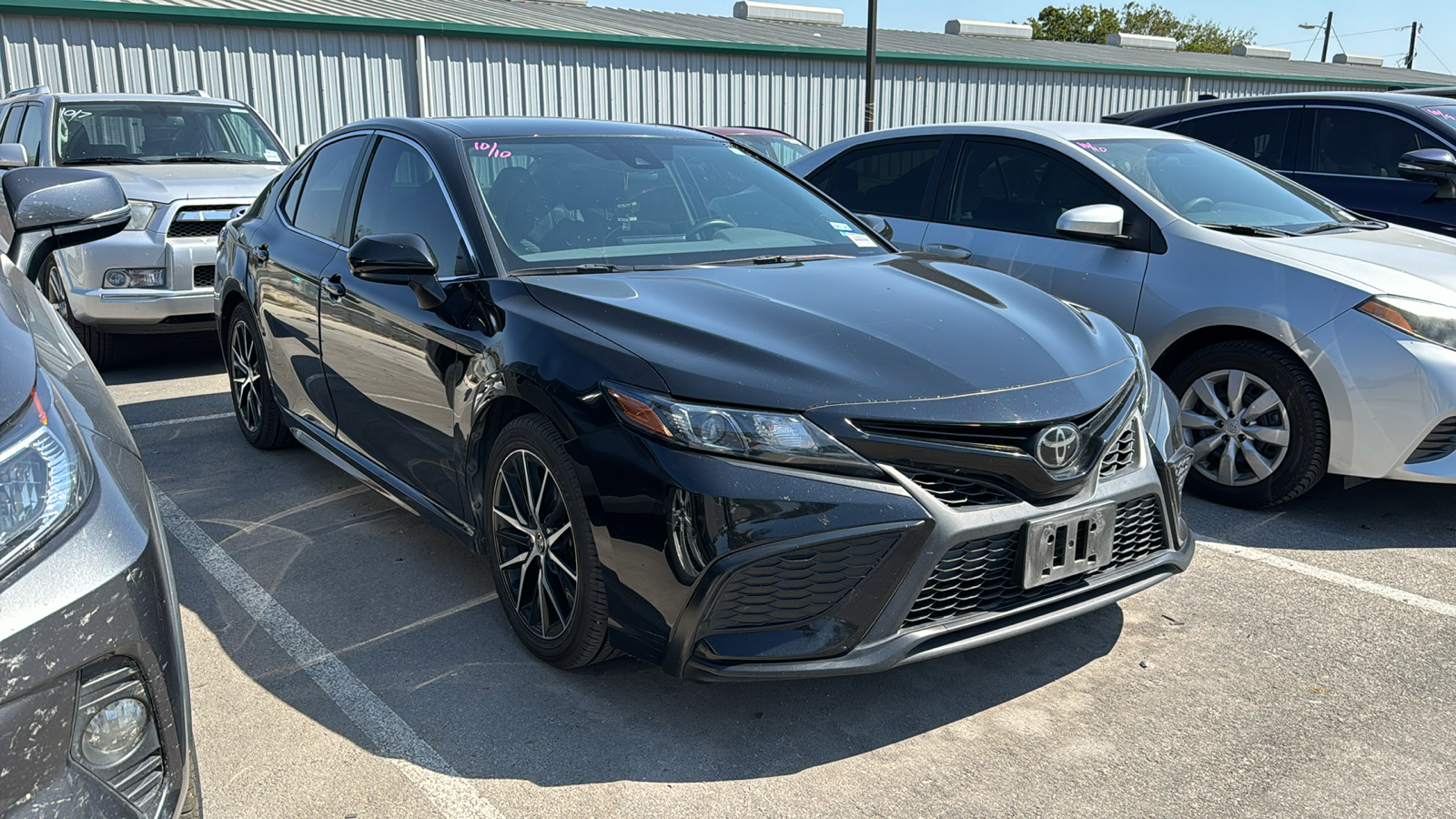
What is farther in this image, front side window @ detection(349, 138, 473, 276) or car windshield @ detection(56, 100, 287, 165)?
car windshield @ detection(56, 100, 287, 165)

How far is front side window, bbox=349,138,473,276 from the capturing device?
11.8 ft

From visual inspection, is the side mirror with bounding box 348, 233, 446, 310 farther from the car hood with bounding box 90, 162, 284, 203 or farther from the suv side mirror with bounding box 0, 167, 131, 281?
the car hood with bounding box 90, 162, 284, 203

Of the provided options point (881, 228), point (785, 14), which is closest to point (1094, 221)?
point (881, 228)

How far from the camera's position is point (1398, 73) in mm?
37000

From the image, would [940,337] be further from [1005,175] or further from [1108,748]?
[1005,175]

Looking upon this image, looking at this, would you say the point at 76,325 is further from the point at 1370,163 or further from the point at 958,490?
the point at 1370,163

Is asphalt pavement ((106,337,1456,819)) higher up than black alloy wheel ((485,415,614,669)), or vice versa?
black alloy wheel ((485,415,614,669))

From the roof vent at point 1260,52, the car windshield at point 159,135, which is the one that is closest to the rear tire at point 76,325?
the car windshield at point 159,135

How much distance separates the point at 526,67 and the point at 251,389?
12.3 meters

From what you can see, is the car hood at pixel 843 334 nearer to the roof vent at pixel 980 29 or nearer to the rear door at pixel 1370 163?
the rear door at pixel 1370 163

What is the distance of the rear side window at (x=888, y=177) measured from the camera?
5.94m

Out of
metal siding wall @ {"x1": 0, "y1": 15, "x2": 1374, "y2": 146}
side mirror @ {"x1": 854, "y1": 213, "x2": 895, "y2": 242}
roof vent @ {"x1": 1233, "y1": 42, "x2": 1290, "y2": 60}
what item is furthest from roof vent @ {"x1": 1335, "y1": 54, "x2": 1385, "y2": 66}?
side mirror @ {"x1": 854, "y1": 213, "x2": 895, "y2": 242}

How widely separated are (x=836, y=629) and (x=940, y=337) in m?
0.86

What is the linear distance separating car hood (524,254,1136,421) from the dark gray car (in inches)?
49.7
